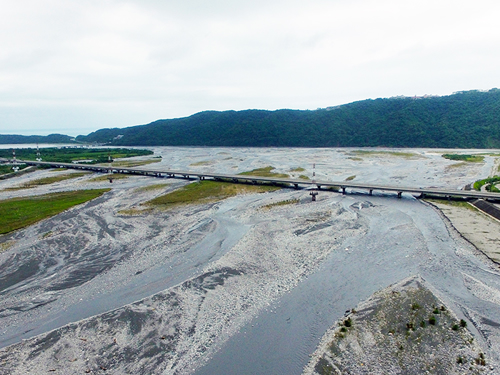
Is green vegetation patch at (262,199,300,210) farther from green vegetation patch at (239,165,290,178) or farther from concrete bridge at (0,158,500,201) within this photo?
green vegetation patch at (239,165,290,178)

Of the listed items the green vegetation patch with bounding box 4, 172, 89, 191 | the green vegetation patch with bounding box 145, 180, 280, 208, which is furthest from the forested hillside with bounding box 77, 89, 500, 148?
the green vegetation patch with bounding box 4, 172, 89, 191

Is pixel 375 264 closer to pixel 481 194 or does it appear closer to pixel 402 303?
pixel 402 303

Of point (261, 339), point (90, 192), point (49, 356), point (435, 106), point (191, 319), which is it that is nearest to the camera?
point (49, 356)

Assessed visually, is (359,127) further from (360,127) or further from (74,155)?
(74,155)

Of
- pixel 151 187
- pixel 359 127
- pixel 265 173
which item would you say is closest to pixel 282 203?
pixel 151 187

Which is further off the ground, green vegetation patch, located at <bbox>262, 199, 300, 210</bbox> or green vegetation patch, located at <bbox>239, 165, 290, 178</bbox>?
green vegetation patch, located at <bbox>239, 165, 290, 178</bbox>

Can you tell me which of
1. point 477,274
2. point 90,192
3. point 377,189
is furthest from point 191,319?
point 90,192
